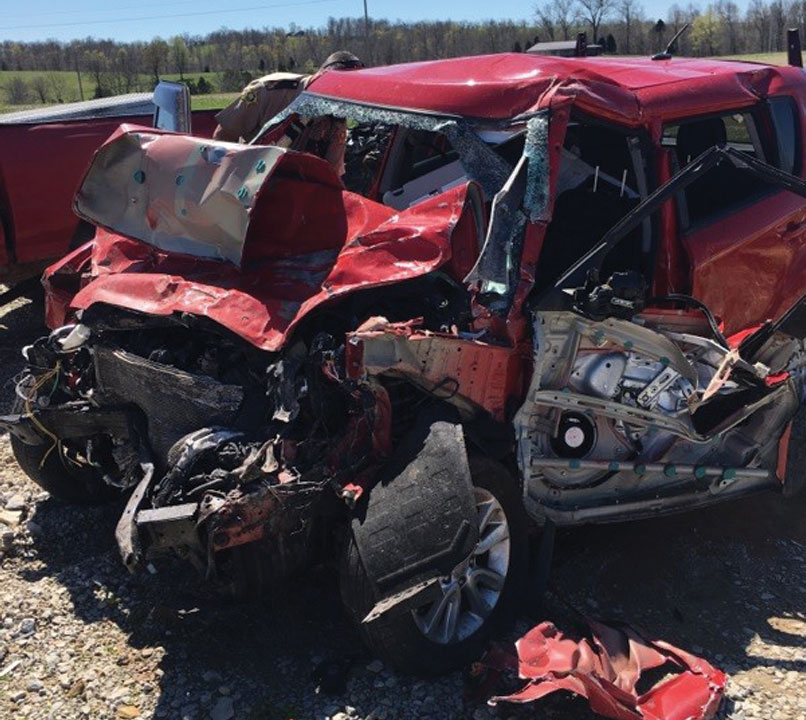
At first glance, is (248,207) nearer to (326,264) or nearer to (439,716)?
(326,264)

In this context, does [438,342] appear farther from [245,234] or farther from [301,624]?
[301,624]

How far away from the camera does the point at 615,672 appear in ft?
10.3

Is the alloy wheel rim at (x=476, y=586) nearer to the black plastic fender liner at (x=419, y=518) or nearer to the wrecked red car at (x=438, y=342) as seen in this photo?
the wrecked red car at (x=438, y=342)

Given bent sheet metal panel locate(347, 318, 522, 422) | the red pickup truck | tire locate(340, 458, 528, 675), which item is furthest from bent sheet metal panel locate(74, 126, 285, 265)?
the red pickup truck

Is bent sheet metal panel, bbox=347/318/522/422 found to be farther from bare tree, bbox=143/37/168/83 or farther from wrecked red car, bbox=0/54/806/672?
bare tree, bbox=143/37/168/83

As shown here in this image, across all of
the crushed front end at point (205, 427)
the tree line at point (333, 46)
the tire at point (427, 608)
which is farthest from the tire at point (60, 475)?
the tree line at point (333, 46)

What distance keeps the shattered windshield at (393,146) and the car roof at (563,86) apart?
8 centimetres

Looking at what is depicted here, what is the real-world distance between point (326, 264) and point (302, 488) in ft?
3.62

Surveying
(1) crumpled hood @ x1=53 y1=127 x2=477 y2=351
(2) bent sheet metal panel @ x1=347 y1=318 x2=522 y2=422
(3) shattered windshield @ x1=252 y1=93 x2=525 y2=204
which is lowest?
(2) bent sheet metal panel @ x1=347 y1=318 x2=522 y2=422

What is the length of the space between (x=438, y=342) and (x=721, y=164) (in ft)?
6.85

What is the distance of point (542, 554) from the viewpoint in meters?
3.59

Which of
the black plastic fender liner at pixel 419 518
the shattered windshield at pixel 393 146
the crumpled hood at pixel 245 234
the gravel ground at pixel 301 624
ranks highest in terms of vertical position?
the shattered windshield at pixel 393 146

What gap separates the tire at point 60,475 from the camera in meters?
4.35

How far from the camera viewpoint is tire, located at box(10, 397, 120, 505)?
4.35 metres
